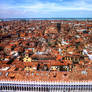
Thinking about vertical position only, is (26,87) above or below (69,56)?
below

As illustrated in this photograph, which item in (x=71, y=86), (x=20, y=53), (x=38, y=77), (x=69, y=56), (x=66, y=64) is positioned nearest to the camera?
(x=71, y=86)

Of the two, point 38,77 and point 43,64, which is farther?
point 43,64

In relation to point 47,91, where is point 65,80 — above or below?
above

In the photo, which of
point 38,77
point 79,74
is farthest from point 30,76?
point 79,74

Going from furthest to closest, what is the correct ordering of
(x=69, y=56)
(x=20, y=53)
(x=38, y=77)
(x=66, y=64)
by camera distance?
(x=20, y=53)
(x=69, y=56)
(x=66, y=64)
(x=38, y=77)

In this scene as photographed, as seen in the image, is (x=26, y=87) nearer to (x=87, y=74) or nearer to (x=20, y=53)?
(x=87, y=74)

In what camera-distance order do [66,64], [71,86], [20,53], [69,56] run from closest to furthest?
[71,86] → [66,64] → [69,56] → [20,53]

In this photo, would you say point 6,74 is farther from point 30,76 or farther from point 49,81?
point 49,81

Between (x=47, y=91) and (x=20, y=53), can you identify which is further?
(x=20, y=53)

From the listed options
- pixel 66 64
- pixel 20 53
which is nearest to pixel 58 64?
pixel 66 64
